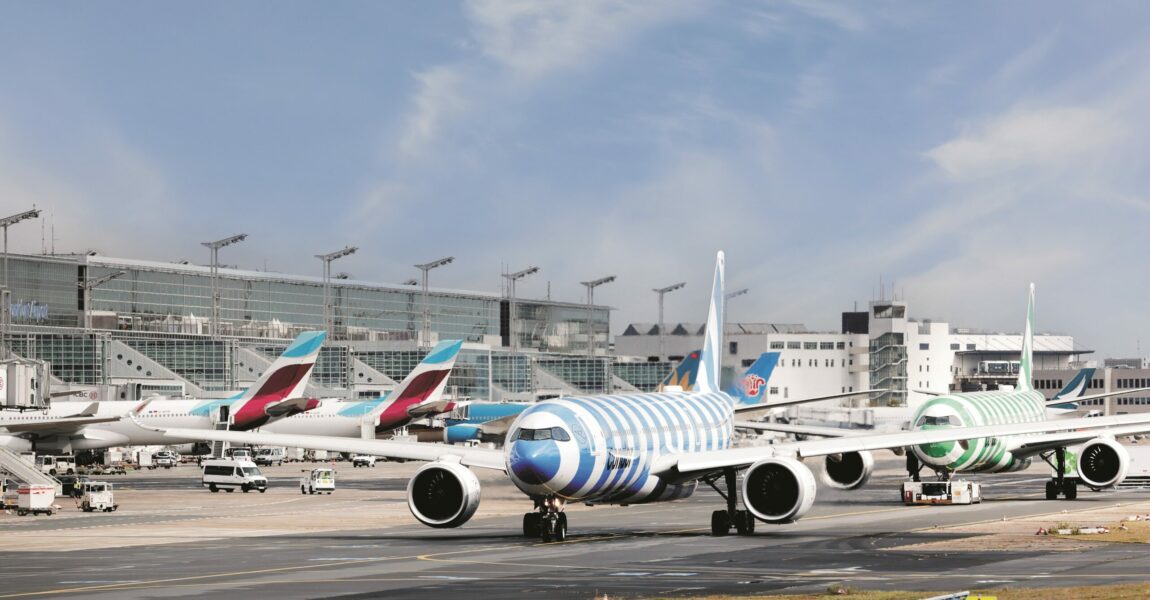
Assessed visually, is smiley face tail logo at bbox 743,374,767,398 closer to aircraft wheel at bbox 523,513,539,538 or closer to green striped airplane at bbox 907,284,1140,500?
green striped airplane at bbox 907,284,1140,500

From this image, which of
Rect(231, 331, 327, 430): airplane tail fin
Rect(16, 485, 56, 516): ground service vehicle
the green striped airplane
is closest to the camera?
the green striped airplane

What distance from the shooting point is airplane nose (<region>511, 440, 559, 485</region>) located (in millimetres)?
36312

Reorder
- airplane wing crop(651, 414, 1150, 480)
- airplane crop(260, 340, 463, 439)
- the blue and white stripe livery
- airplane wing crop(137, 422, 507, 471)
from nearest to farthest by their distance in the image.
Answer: the blue and white stripe livery
airplane wing crop(651, 414, 1150, 480)
airplane wing crop(137, 422, 507, 471)
airplane crop(260, 340, 463, 439)

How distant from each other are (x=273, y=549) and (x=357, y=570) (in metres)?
8.05

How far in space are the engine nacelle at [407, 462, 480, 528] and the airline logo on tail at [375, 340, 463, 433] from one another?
78.9 m

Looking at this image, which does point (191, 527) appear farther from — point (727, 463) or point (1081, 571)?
point (1081, 571)

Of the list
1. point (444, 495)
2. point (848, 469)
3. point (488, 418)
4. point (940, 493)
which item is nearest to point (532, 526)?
point (444, 495)

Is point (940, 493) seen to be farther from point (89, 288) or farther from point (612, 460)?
point (89, 288)

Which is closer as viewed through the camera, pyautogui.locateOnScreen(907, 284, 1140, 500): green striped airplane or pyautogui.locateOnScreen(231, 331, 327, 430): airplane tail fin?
pyautogui.locateOnScreen(907, 284, 1140, 500): green striped airplane

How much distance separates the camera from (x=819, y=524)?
4769 centimetres

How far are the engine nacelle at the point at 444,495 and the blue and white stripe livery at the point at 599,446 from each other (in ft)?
4.79

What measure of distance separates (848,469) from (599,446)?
1355 cm

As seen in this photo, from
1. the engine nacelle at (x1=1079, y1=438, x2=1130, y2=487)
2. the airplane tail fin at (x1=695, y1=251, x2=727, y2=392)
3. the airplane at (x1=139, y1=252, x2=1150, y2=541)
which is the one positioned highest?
the airplane tail fin at (x1=695, y1=251, x2=727, y2=392)

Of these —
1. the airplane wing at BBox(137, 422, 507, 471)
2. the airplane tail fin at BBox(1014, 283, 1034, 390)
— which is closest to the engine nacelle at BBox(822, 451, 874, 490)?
the airplane wing at BBox(137, 422, 507, 471)
